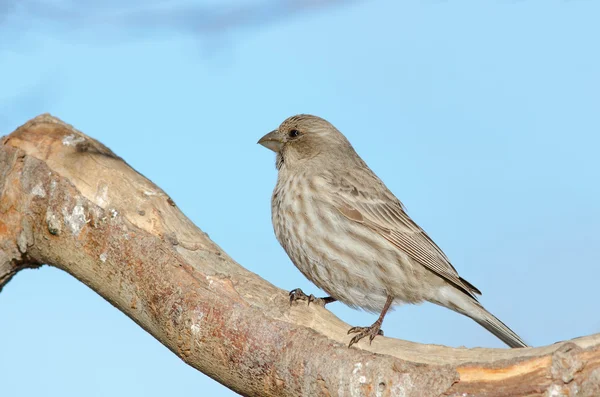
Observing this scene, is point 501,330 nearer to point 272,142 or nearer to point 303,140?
point 303,140

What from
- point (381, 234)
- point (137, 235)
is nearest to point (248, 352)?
Result: point (137, 235)

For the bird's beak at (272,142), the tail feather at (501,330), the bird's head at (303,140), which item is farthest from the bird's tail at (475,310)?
the bird's beak at (272,142)

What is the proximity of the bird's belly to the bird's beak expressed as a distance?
3.63ft

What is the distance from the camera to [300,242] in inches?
295

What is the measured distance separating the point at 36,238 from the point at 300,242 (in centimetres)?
255

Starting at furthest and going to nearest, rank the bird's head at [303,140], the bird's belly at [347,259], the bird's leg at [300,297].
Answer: the bird's head at [303,140]
the bird's belly at [347,259]
the bird's leg at [300,297]

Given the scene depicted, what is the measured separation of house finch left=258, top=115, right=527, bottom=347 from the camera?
7430mm

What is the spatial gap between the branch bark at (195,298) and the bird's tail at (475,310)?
1769 millimetres

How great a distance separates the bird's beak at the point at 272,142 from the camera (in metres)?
8.57

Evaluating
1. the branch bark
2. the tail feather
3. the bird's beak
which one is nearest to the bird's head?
the bird's beak

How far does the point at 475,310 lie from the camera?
7.84 metres

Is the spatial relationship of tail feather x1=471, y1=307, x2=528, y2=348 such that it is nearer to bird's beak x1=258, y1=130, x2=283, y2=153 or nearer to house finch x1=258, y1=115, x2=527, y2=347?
house finch x1=258, y1=115, x2=527, y2=347

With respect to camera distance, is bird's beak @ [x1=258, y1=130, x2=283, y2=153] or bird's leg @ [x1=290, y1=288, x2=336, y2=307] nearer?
bird's leg @ [x1=290, y1=288, x2=336, y2=307]

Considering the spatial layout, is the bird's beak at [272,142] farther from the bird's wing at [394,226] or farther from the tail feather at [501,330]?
the tail feather at [501,330]
